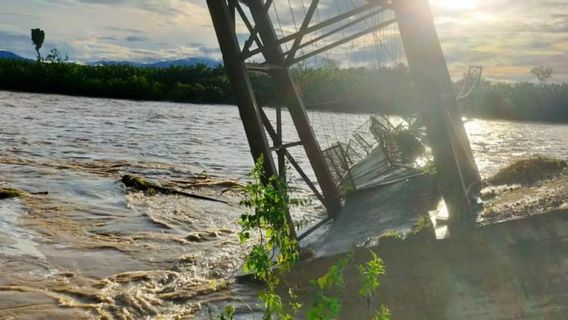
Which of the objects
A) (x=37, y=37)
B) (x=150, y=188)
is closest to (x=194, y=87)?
(x=37, y=37)

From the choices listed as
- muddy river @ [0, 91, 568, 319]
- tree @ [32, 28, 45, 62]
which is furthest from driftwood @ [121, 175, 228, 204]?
tree @ [32, 28, 45, 62]

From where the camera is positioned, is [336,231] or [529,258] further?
[336,231]

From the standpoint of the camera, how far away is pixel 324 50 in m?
10.2

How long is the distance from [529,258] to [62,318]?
224 inches

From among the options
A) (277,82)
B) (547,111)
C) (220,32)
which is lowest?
(547,111)

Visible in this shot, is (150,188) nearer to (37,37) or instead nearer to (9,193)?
(9,193)

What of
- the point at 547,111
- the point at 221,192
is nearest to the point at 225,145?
the point at 221,192

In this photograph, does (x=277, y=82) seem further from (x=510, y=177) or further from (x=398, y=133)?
(x=398, y=133)

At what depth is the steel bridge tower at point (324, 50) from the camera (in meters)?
7.34

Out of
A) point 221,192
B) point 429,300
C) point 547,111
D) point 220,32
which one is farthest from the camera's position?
point 547,111

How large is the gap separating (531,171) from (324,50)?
4090 millimetres

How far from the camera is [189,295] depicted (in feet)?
27.4

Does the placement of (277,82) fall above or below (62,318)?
above

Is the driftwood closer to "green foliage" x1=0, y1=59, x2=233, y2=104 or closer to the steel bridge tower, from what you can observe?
the steel bridge tower
